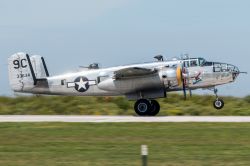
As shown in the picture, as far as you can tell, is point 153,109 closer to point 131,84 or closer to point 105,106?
point 131,84

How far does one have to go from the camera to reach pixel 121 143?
18.9 metres

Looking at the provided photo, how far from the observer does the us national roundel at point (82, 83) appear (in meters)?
35.1

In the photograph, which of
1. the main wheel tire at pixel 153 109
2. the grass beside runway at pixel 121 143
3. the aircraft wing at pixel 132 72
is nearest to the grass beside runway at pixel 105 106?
the main wheel tire at pixel 153 109

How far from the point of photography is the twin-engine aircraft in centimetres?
3306

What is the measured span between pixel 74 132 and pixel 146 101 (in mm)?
11331

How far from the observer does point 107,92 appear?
115 feet

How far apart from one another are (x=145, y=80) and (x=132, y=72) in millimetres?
835

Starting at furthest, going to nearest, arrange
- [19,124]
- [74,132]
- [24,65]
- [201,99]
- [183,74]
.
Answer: [201,99] < [24,65] < [183,74] < [19,124] < [74,132]

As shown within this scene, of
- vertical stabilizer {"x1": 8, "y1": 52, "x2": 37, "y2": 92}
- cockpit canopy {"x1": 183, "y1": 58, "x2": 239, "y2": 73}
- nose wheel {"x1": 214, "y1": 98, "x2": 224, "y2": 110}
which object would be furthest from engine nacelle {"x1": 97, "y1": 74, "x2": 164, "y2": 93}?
vertical stabilizer {"x1": 8, "y1": 52, "x2": 37, "y2": 92}

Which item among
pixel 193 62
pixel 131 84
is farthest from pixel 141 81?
pixel 193 62

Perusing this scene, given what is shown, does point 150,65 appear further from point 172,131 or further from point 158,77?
point 172,131

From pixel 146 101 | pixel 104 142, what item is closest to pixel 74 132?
pixel 104 142

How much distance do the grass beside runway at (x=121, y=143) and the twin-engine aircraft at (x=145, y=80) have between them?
7.43m

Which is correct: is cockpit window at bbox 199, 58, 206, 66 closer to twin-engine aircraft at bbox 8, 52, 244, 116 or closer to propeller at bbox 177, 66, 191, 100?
twin-engine aircraft at bbox 8, 52, 244, 116
